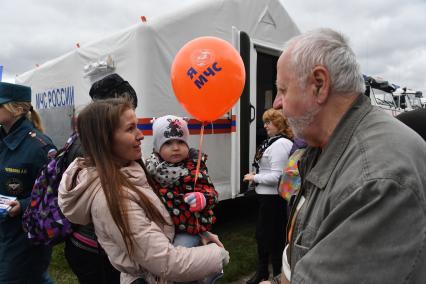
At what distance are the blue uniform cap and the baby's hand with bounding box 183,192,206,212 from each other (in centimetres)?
167

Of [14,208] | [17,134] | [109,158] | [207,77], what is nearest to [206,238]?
[109,158]

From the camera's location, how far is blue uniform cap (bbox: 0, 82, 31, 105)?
95.3 inches

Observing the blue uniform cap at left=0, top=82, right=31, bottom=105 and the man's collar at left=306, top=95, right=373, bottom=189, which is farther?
the blue uniform cap at left=0, top=82, right=31, bottom=105

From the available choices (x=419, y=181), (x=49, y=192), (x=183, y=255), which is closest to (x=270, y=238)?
(x=183, y=255)

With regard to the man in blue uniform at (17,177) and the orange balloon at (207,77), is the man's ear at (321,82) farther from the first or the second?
the man in blue uniform at (17,177)

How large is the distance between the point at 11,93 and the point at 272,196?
247 centimetres

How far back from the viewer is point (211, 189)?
6.05ft

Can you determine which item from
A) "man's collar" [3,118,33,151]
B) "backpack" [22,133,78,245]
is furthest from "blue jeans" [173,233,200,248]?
"man's collar" [3,118,33,151]

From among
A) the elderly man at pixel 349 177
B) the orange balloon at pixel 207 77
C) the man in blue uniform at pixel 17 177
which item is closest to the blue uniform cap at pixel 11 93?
the man in blue uniform at pixel 17 177

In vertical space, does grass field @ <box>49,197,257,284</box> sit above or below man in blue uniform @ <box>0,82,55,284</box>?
below

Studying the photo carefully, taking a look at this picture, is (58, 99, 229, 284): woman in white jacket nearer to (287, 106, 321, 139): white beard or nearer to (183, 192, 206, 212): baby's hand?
(183, 192, 206, 212): baby's hand

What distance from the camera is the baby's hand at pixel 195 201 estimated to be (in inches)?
64.6

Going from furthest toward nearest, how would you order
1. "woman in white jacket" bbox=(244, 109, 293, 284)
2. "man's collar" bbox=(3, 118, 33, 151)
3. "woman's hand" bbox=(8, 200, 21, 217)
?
"woman in white jacket" bbox=(244, 109, 293, 284) < "man's collar" bbox=(3, 118, 33, 151) < "woman's hand" bbox=(8, 200, 21, 217)

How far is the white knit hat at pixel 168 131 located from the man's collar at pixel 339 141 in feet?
3.53
